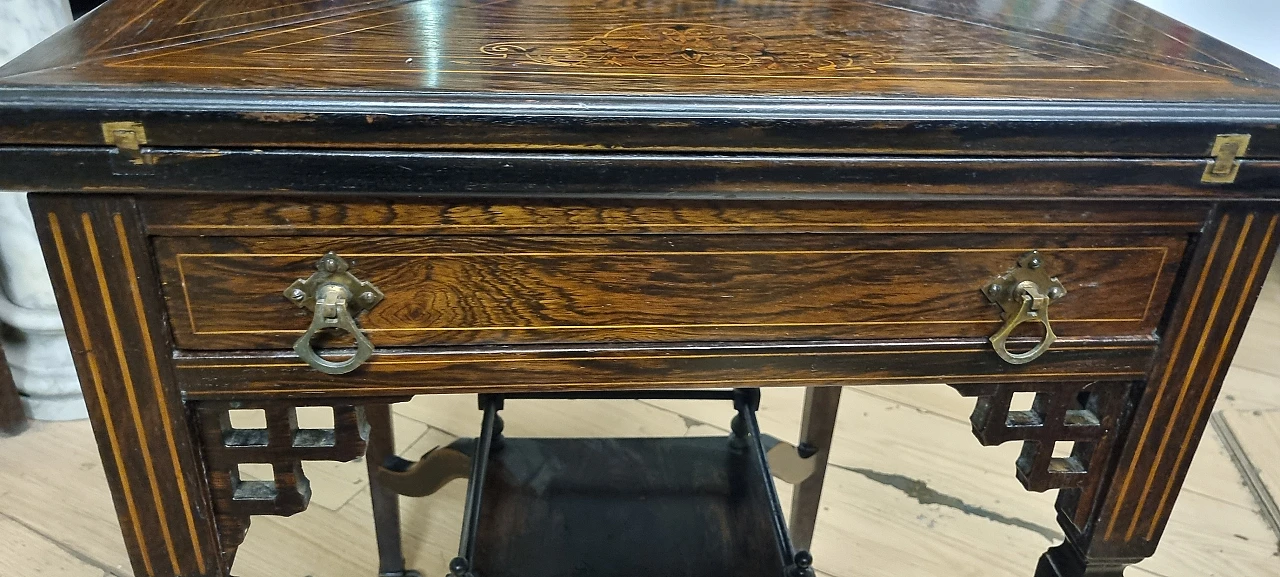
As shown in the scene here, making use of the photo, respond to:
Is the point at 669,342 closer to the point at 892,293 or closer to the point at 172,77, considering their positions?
the point at 892,293

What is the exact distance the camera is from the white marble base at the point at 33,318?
1.14 metres

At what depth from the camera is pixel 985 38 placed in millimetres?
651

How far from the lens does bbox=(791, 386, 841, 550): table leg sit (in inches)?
37.4

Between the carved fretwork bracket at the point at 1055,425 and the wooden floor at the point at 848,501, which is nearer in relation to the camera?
the carved fretwork bracket at the point at 1055,425

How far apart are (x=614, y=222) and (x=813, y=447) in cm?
54

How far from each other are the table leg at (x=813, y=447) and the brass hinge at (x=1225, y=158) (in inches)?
17.0

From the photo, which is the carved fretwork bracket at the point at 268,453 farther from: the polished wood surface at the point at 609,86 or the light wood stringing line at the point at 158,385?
the polished wood surface at the point at 609,86

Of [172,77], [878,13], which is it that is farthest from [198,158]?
[878,13]

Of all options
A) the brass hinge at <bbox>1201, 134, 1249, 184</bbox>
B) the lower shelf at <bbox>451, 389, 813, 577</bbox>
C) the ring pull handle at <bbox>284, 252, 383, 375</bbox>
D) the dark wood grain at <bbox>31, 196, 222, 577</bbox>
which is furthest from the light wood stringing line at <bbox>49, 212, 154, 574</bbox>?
the brass hinge at <bbox>1201, 134, 1249, 184</bbox>

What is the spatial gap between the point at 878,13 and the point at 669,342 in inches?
13.3

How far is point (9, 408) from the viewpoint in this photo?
4.00 ft

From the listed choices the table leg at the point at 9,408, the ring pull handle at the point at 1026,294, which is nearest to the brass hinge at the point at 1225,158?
the ring pull handle at the point at 1026,294

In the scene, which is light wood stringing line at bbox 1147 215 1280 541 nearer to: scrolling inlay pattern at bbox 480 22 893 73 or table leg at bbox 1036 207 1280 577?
table leg at bbox 1036 207 1280 577

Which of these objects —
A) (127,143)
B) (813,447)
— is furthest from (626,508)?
(127,143)
